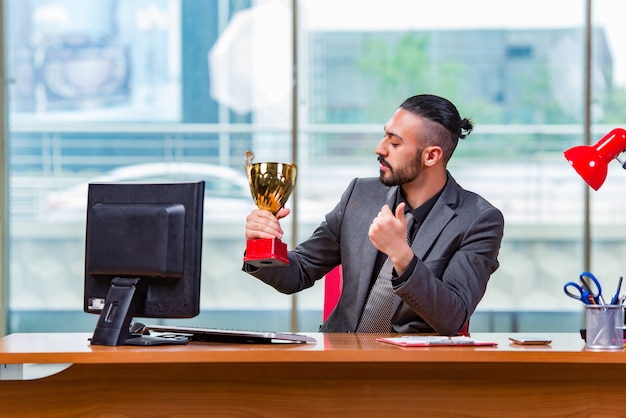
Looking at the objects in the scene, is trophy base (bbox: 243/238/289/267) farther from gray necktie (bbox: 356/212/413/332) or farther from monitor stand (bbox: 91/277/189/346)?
gray necktie (bbox: 356/212/413/332)

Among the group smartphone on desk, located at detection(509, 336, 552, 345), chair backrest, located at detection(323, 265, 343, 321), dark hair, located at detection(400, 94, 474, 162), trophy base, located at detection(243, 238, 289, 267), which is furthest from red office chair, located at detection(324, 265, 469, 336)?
smartphone on desk, located at detection(509, 336, 552, 345)

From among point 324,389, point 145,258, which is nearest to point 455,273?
point 324,389

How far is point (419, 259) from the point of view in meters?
2.49

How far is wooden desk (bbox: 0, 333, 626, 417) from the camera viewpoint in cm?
220

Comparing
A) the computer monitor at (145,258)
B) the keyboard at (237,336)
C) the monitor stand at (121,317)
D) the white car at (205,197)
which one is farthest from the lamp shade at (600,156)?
the white car at (205,197)

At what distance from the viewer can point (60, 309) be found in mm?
5348

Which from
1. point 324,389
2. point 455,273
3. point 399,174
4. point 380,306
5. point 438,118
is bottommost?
point 324,389

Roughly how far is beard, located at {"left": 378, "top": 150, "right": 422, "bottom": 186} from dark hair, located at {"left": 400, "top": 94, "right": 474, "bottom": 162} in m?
0.09

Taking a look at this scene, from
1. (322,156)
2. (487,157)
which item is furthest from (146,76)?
(487,157)

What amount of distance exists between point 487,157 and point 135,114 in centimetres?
191

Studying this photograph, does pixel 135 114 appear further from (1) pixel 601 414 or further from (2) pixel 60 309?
(1) pixel 601 414

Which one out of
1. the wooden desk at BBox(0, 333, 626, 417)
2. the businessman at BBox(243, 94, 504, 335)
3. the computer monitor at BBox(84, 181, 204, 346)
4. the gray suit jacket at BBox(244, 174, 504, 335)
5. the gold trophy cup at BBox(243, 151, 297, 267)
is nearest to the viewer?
the wooden desk at BBox(0, 333, 626, 417)

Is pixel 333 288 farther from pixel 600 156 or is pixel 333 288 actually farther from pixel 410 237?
pixel 600 156

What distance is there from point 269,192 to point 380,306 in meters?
0.59
